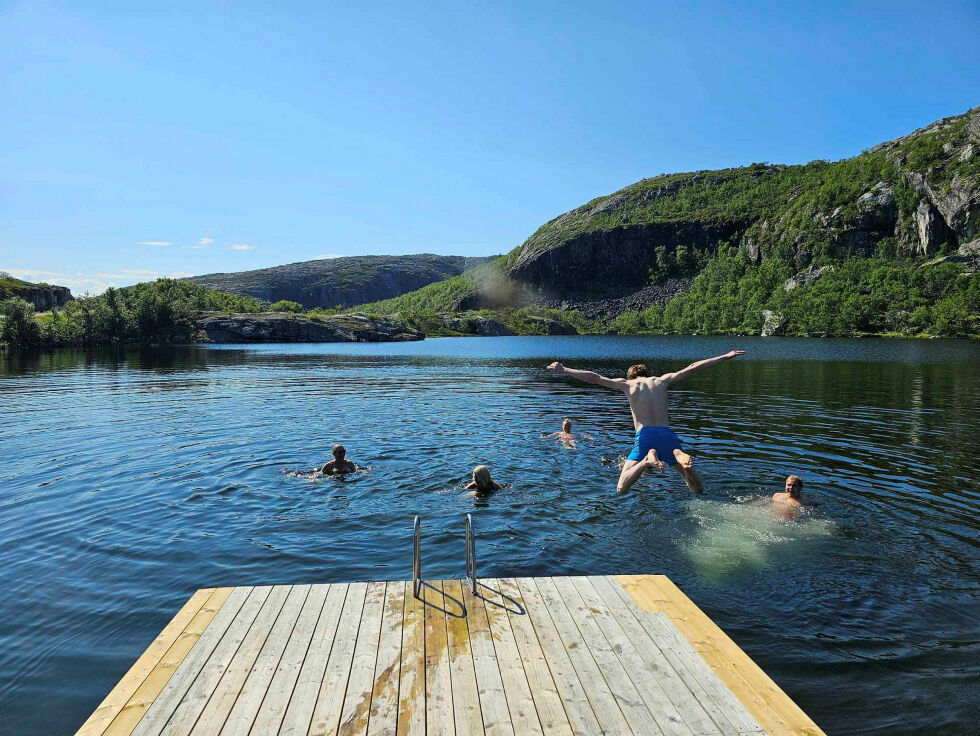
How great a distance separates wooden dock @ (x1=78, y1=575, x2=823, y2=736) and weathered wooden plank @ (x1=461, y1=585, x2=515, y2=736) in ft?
0.06

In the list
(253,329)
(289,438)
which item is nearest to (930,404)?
(289,438)

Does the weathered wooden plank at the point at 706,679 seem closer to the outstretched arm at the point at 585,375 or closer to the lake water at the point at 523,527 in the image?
the lake water at the point at 523,527

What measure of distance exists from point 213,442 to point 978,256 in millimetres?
193812

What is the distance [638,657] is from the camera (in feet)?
20.1

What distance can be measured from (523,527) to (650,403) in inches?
151

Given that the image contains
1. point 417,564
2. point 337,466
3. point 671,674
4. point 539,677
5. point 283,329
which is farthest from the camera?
point 283,329

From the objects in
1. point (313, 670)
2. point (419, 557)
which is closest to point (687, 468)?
point (419, 557)

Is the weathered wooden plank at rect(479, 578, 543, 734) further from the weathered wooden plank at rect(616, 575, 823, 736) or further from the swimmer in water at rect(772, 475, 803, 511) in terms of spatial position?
the swimmer in water at rect(772, 475, 803, 511)

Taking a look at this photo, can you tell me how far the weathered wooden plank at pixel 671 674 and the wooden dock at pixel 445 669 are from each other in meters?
0.02

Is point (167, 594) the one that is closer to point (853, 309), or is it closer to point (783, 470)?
point (783, 470)

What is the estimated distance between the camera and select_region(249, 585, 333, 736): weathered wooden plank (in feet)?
16.6

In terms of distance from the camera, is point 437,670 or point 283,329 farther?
point 283,329

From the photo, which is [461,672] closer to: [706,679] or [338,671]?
[338,671]

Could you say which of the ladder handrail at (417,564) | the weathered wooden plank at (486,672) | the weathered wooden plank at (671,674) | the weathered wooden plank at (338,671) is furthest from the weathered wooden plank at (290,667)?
the weathered wooden plank at (671,674)
